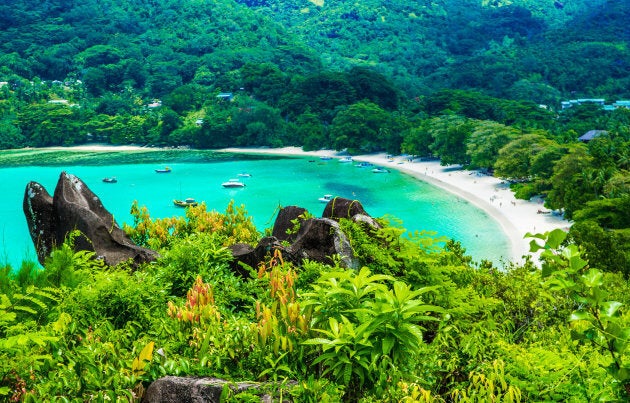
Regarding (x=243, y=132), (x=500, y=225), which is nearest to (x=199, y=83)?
(x=243, y=132)

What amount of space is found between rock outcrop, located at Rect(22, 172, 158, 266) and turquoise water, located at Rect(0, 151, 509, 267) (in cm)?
2469

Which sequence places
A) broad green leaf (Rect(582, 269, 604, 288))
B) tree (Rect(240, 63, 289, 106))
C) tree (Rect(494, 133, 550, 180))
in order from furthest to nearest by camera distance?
tree (Rect(240, 63, 289, 106)) → tree (Rect(494, 133, 550, 180)) → broad green leaf (Rect(582, 269, 604, 288))

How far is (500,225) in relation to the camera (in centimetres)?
3778

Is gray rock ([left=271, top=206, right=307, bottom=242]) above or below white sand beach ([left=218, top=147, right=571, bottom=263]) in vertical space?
above

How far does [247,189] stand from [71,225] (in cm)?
4542

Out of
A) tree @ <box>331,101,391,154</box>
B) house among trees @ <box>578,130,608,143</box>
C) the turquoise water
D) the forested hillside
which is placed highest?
the forested hillside

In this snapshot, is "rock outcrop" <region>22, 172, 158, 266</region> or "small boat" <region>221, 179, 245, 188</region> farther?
"small boat" <region>221, 179, 245, 188</region>

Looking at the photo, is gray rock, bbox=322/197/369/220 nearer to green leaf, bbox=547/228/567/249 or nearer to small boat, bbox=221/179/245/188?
green leaf, bbox=547/228/567/249

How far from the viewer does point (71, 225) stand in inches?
253

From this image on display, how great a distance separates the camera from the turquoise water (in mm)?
38219

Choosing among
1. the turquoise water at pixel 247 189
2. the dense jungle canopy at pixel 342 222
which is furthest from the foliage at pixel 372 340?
the turquoise water at pixel 247 189

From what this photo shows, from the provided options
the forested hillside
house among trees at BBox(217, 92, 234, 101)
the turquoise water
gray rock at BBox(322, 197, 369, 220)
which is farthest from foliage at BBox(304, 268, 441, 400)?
the forested hillside

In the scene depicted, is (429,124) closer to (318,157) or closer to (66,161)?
(318,157)

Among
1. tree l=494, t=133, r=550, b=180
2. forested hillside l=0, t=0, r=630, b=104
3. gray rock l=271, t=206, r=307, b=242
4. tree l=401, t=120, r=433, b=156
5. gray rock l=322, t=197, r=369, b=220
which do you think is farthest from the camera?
forested hillside l=0, t=0, r=630, b=104
